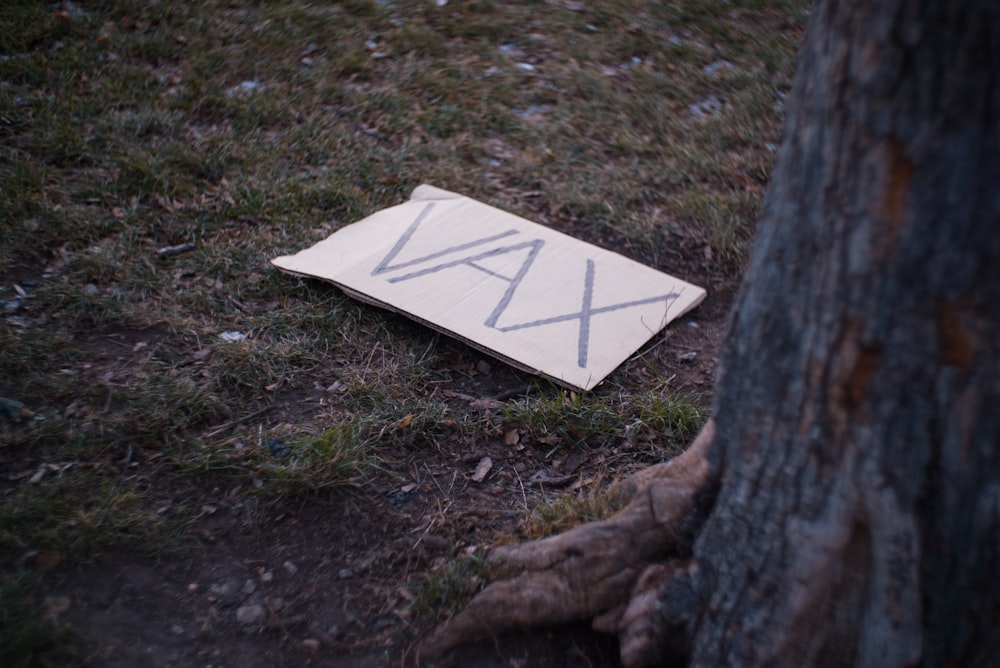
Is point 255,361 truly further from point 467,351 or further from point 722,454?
point 722,454

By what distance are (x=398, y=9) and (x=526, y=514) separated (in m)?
3.41

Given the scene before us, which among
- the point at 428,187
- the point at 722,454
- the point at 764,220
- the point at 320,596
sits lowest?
the point at 320,596

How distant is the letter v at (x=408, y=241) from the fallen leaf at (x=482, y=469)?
0.84 meters

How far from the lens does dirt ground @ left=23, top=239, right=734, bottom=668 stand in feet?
4.98

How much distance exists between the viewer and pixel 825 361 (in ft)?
3.39

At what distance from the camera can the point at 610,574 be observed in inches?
57.7

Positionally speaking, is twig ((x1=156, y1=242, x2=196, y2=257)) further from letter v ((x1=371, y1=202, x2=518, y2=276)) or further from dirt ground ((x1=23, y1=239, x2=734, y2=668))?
letter v ((x1=371, y1=202, x2=518, y2=276))

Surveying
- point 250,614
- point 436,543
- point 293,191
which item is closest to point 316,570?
point 250,614

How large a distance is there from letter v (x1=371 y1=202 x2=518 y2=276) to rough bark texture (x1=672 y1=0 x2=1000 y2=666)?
1.56 metres

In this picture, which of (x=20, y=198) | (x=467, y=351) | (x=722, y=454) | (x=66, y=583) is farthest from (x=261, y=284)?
(x=722, y=454)

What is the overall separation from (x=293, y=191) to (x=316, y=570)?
5.73ft

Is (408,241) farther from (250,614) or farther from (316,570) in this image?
(250,614)

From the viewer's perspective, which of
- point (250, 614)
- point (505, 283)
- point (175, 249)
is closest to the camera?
point (250, 614)

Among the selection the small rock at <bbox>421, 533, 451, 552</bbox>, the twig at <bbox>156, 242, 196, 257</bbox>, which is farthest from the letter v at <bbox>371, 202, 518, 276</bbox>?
the small rock at <bbox>421, 533, 451, 552</bbox>
